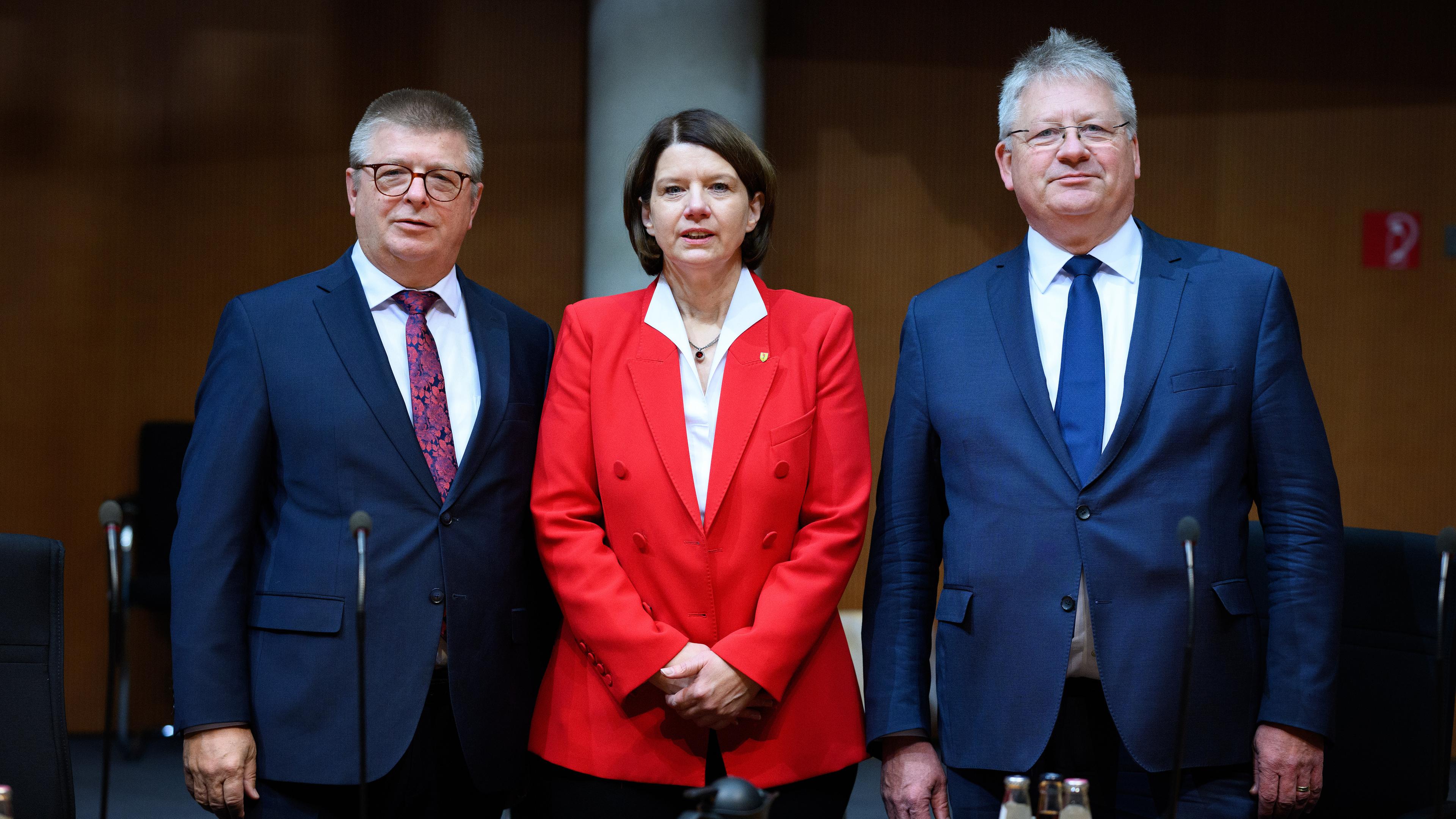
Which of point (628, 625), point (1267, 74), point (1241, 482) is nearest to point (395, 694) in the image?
point (628, 625)

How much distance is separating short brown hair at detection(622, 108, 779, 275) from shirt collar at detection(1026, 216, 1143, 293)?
456mm

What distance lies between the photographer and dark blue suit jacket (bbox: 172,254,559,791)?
1891 millimetres

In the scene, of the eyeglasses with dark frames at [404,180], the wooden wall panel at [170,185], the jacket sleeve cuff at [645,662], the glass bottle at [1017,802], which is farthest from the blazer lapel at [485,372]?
the wooden wall panel at [170,185]

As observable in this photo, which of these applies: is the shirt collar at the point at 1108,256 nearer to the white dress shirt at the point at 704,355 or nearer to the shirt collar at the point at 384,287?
the white dress shirt at the point at 704,355

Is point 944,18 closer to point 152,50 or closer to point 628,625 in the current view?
point 152,50

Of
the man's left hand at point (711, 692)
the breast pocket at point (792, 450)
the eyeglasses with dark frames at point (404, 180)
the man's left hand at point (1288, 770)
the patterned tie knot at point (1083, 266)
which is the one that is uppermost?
the eyeglasses with dark frames at point (404, 180)

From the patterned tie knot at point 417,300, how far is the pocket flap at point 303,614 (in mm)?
510

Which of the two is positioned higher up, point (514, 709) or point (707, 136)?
point (707, 136)

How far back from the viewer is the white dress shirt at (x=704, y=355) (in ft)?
6.43

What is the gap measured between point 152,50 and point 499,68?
4.12ft

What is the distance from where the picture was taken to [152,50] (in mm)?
4465

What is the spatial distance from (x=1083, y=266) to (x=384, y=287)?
1174 millimetres

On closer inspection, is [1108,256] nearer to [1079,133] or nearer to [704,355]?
[1079,133]

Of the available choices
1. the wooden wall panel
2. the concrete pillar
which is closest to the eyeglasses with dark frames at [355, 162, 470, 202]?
the concrete pillar
